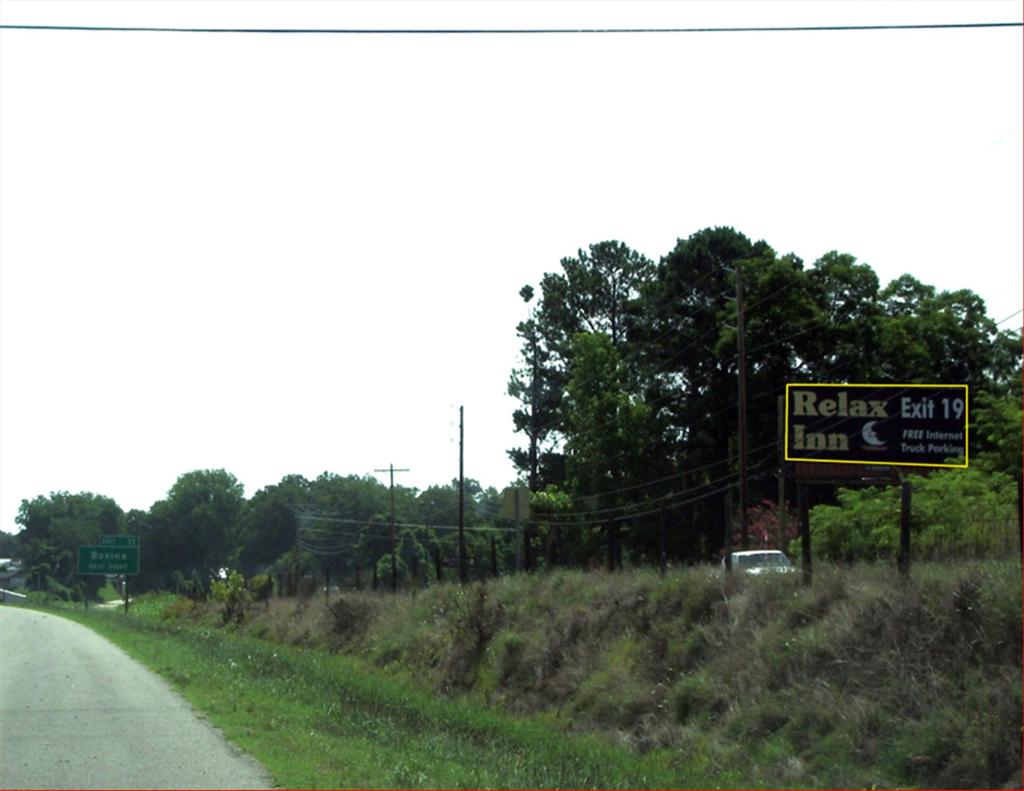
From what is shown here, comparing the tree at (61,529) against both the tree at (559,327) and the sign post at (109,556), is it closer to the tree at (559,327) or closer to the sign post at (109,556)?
the sign post at (109,556)

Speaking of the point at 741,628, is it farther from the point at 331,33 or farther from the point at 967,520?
the point at 331,33

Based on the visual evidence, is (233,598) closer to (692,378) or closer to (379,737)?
(692,378)

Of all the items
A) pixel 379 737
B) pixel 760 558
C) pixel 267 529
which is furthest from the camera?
pixel 267 529

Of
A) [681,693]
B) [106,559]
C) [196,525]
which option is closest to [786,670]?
[681,693]

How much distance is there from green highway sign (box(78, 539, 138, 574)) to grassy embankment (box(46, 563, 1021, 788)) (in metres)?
47.6

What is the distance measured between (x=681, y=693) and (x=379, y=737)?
14.3 ft

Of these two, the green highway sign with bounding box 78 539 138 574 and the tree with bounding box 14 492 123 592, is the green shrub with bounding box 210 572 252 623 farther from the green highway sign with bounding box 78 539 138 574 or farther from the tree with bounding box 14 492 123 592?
the tree with bounding box 14 492 123 592

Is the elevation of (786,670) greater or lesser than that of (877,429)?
lesser

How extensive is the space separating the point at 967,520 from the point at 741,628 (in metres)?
6.74

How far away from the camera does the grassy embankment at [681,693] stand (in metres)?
13.2

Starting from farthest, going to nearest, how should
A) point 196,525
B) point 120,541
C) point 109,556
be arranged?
point 196,525 < point 120,541 < point 109,556

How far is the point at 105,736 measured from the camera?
52.2ft

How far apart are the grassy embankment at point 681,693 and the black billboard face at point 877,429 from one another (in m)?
5.40

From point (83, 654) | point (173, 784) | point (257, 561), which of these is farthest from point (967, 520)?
point (257, 561)
